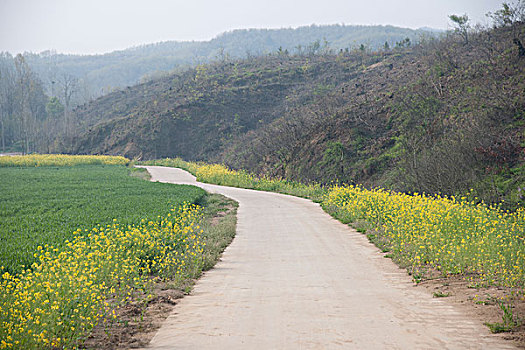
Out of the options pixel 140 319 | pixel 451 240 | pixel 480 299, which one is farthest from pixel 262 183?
pixel 140 319

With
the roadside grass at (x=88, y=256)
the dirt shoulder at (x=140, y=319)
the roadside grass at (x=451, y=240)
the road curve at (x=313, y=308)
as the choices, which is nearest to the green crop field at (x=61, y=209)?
the roadside grass at (x=88, y=256)

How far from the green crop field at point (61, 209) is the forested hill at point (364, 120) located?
12.9 meters

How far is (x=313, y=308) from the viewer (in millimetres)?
7281

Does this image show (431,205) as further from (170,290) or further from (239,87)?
(239,87)

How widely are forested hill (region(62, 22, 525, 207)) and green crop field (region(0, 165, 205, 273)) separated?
12.9 metres

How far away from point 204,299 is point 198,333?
1.87m

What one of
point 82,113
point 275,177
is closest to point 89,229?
point 275,177

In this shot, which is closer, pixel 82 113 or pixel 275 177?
pixel 275 177

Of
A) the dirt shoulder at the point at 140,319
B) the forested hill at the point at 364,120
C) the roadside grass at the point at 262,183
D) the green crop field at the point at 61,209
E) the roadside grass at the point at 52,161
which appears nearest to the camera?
the dirt shoulder at the point at 140,319

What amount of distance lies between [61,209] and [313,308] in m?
15.6

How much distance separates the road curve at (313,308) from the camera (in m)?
5.83

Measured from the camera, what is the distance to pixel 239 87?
3044 inches

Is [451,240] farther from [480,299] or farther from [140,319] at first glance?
[140,319]

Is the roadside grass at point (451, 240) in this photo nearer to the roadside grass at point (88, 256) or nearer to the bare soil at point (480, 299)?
the bare soil at point (480, 299)
